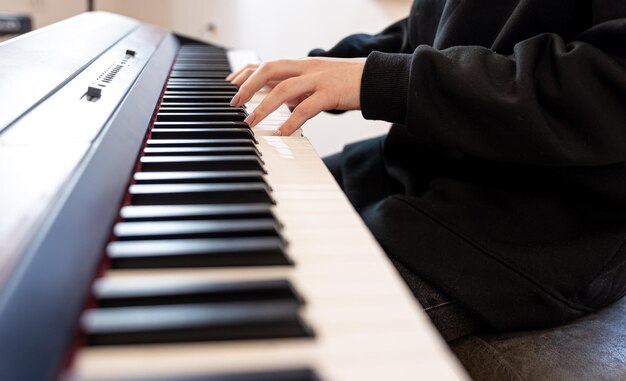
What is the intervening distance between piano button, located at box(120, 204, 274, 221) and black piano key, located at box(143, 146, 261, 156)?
14cm

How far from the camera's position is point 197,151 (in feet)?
2.13

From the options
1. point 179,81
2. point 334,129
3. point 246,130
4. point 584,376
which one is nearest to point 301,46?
point 334,129

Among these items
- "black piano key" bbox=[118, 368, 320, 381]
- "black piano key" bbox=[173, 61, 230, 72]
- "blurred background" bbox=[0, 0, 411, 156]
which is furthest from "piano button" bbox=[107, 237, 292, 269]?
"blurred background" bbox=[0, 0, 411, 156]

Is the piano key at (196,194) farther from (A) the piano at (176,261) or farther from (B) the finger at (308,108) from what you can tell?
(B) the finger at (308,108)

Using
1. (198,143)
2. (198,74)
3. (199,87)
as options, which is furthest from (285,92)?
(198,74)

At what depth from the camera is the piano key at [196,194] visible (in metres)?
0.52

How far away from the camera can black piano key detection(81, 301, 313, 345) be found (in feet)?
1.09

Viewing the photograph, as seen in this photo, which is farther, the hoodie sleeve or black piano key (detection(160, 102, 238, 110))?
black piano key (detection(160, 102, 238, 110))

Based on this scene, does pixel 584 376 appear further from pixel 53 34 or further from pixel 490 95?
pixel 53 34

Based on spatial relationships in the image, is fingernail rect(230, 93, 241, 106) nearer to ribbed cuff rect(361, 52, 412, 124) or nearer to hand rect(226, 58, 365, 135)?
hand rect(226, 58, 365, 135)

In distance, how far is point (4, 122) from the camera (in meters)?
0.56

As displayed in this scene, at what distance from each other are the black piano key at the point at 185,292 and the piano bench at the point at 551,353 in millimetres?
414

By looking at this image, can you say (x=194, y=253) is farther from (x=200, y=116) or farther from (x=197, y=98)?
(x=197, y=98)

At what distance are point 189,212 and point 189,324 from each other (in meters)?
0.16
